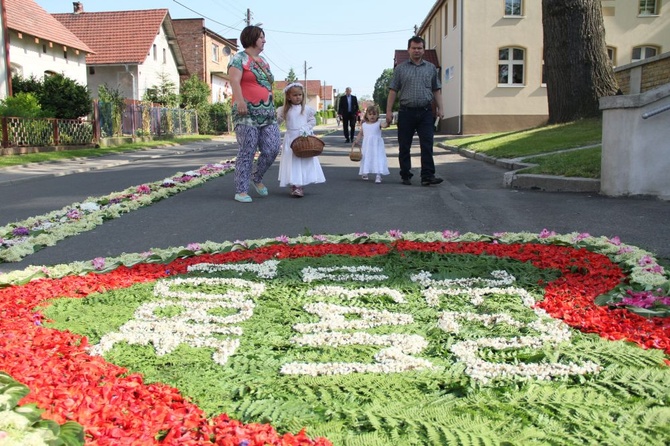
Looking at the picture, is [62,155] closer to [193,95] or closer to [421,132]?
[421,132]

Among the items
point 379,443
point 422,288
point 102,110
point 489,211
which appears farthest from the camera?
point 102,110

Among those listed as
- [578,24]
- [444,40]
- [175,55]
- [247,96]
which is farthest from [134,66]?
[247,96]

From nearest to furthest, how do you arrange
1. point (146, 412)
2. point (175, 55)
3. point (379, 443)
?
point (379, 443)
point (146, 412)
point (175, 55)

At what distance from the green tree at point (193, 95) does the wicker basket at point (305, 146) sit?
35.4 metres

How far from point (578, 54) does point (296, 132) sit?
1009 cm

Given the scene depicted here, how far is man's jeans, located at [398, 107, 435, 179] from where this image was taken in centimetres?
975

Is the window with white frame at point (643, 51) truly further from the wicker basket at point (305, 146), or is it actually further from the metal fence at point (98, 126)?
the wicker basket at point (305, 146)

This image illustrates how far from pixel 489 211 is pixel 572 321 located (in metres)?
4.15

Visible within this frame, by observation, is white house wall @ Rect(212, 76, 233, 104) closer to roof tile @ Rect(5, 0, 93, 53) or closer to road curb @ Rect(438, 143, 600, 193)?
roof tile @ Rect(5, 0, 93, 53)

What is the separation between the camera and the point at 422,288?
389cm

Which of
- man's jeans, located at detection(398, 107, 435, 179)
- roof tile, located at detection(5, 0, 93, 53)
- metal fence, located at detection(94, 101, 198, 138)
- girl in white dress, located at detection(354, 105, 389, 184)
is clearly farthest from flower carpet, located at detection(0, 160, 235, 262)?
roof tile, located at detection(5, 0, 93, 53)

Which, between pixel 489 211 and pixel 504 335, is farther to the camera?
pixel 489 211

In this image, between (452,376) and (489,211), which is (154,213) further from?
(452,376)

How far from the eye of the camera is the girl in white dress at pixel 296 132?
28.9 feet
